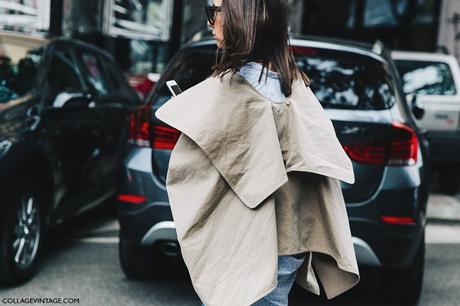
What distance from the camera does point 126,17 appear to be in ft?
47.9

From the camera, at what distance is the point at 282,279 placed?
2564mm

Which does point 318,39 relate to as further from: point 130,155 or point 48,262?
point 48,262

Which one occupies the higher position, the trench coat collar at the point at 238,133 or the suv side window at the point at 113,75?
the trench coat collar at the point at 238,133

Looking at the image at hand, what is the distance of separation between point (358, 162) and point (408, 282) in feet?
2.97

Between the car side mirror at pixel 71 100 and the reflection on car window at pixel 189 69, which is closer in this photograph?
the reflection on car window at pixel 189 69

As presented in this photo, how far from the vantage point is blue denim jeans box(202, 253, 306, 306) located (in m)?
2.54

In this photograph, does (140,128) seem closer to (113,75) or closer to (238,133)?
(238,133)

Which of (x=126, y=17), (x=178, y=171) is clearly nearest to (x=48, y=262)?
(x=178, y=171)

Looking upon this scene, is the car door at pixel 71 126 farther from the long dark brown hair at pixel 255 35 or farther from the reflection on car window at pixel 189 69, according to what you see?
the long dark brown hair at pixel 255 35

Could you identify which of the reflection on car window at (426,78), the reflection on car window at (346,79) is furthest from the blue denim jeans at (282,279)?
the reflection on car window at (426,78)

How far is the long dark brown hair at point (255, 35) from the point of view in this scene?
2393 millimetres

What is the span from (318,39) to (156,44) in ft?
33.1

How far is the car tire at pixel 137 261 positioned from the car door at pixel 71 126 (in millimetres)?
835

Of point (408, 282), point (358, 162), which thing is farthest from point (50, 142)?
point (408, 282)
